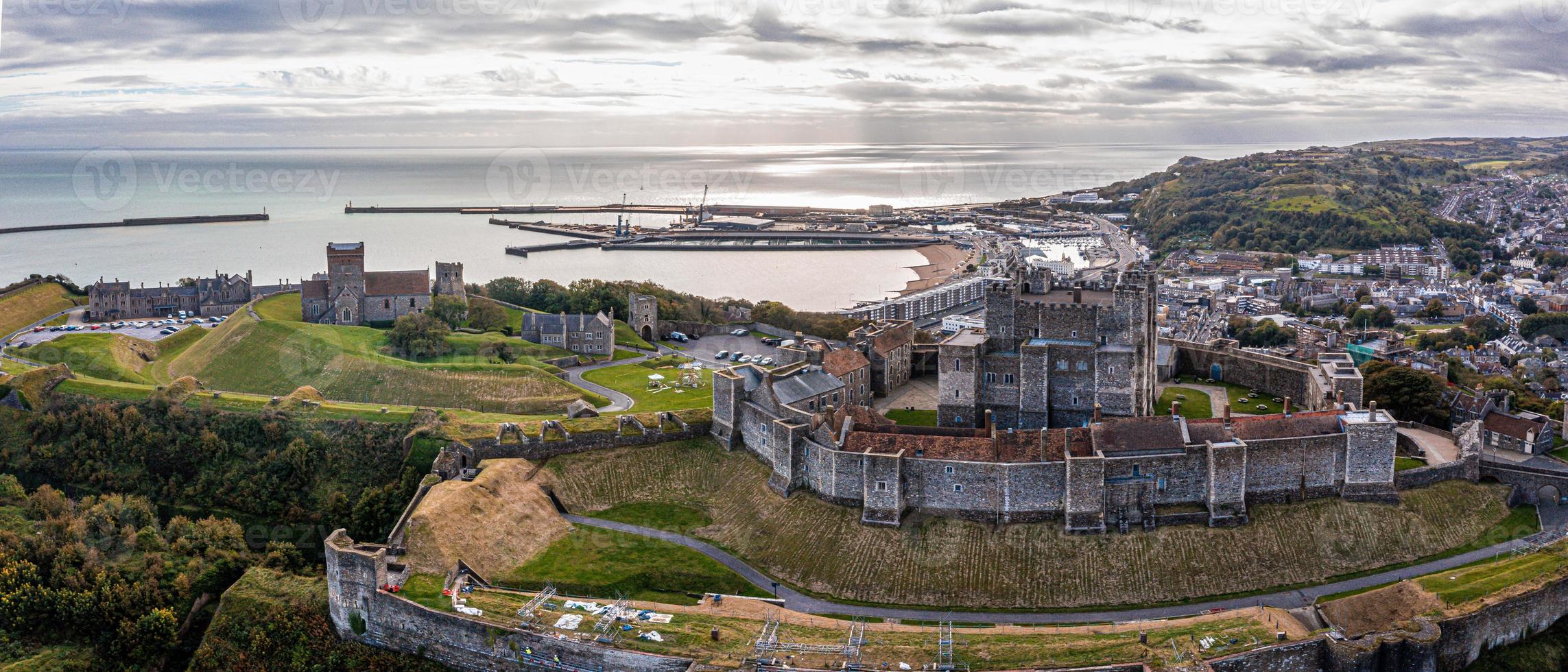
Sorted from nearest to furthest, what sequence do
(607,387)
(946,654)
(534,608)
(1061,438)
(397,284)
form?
(946,654)
(534,608)
(1061,438)
(607,387)
(397,284)

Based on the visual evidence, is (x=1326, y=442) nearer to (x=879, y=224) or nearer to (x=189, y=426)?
(x=189, y=426)

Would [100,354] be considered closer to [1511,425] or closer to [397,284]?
[397,284]

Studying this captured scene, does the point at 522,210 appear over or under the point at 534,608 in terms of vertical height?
over

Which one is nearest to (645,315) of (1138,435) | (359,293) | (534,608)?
(359,293)

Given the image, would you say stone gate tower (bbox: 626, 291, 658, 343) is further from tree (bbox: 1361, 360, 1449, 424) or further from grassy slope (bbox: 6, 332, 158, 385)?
tree (bbox: 1361, 360, 1449, 424)

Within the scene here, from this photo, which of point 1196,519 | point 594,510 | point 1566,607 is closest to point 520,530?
point 594,510

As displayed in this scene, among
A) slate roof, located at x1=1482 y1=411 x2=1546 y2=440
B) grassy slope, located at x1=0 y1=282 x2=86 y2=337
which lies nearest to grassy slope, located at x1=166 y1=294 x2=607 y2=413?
grassy slope, located at x1=0 y1=282 x2=86 y2=337
